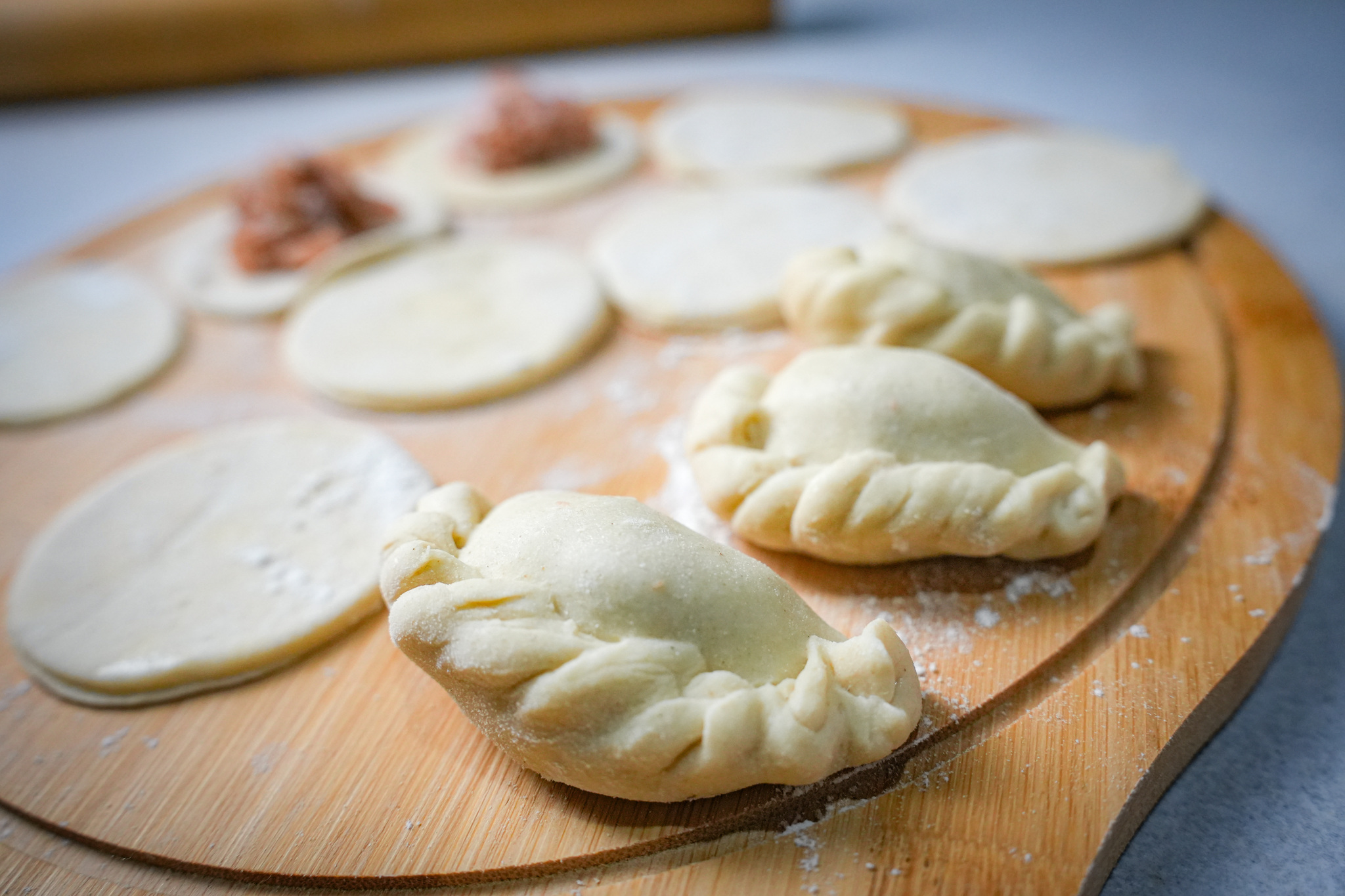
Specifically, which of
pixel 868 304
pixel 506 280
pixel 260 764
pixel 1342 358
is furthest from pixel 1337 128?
pixel 260 764

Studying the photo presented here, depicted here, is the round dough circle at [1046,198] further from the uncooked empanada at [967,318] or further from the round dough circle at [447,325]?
the round dough circle at [447,325]

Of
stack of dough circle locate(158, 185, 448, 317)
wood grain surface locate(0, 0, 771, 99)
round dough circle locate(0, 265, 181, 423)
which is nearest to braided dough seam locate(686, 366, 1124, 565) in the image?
stack of dough circle locate(158, 185, 448, 317)

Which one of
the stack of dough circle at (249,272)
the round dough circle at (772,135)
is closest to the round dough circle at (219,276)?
the stack of dough circle at (249,272)

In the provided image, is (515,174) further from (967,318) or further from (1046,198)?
(967,318)

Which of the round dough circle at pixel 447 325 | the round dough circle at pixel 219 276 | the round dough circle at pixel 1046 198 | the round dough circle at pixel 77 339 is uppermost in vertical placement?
the round dough circle at pixel 1046 198

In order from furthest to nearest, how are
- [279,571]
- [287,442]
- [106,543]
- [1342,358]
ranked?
[1342,358] → [287,442] → [106,543] → [279,571]

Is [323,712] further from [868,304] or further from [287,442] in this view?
[868,304]
